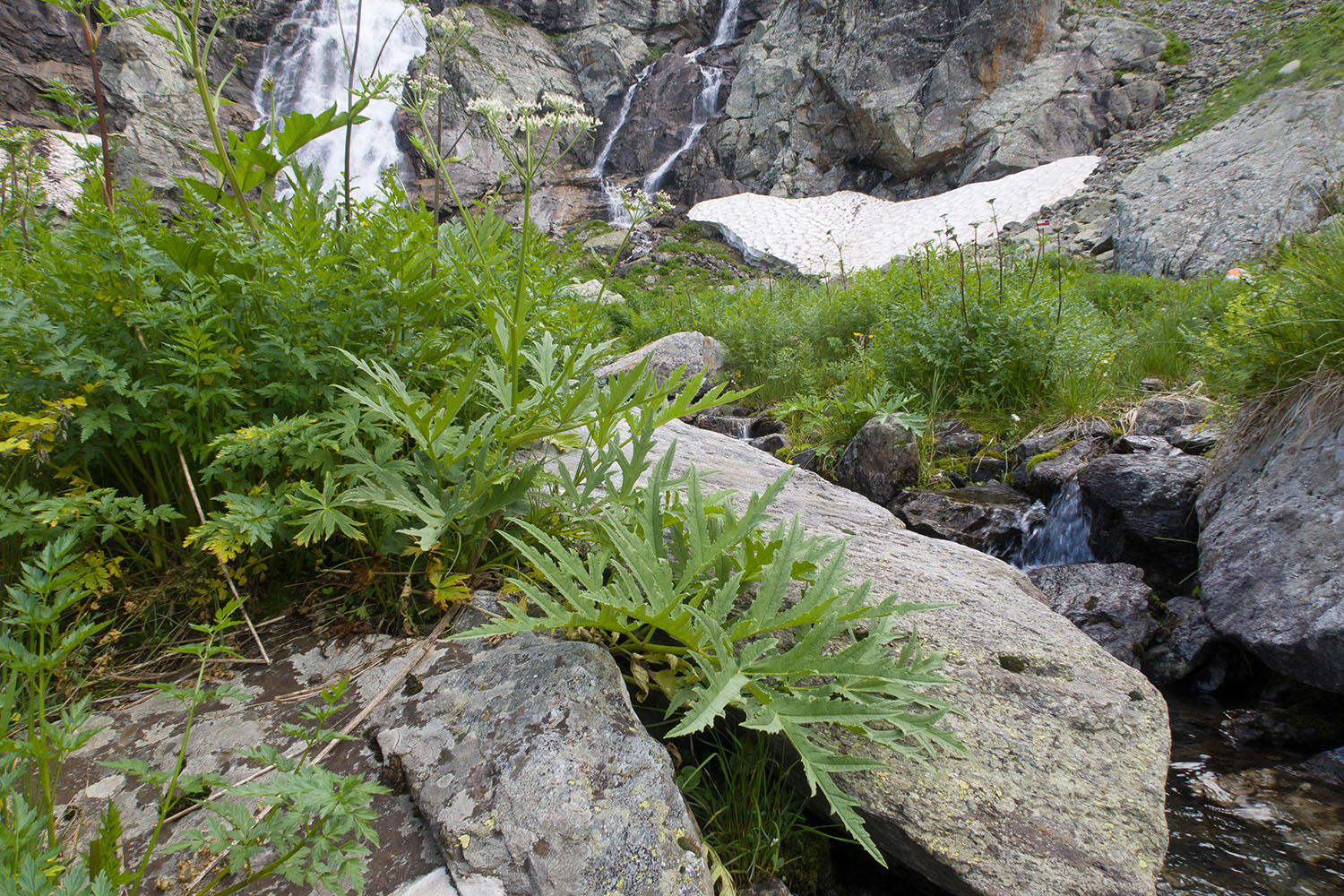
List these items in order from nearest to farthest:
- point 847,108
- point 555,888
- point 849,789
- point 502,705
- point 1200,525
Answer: point 555,888, point 502,705, point 849,789, point 1200,525, point 847,108

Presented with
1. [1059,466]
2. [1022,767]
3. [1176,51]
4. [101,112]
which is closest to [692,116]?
[1176,51]

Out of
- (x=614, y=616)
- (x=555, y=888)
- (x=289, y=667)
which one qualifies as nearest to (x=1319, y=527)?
(x=614, y=616)

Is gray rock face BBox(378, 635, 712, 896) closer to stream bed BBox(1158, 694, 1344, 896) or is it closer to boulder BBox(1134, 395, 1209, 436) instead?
stream bed BBox(1158, 694, 1344, 896)

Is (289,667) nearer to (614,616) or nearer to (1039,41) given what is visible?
(614,616)

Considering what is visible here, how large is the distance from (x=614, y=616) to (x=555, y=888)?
56cm

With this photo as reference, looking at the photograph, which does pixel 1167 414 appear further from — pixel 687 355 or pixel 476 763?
pixel 476 763

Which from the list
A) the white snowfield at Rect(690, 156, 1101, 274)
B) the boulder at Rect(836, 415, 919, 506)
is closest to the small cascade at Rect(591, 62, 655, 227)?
the white snowfield at Rect(690, 156, 1101, 274)

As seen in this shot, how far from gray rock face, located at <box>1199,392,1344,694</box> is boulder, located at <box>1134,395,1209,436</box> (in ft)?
4.91

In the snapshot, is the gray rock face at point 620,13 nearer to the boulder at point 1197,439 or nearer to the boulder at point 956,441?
the boulder at point 956,441

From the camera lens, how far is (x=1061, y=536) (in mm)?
4816

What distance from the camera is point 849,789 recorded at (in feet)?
5.52

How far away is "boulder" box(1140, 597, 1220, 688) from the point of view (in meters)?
3.51

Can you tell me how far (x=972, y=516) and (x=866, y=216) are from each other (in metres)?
29.0

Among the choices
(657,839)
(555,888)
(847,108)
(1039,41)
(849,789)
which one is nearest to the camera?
(555,888)
